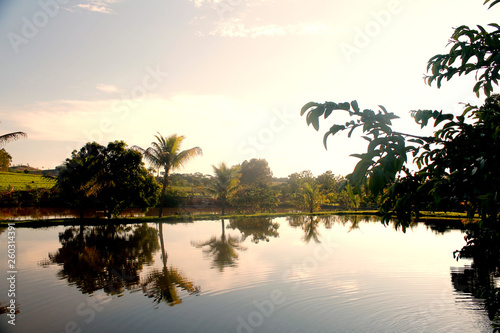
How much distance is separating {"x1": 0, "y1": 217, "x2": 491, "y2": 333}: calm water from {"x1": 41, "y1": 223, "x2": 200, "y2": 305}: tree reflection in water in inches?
1.0

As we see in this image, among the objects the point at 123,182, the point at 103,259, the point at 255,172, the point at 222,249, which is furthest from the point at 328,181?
the point at 103,259

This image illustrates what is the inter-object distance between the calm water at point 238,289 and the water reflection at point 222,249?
0.04 m

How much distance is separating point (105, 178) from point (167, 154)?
4.19 meters

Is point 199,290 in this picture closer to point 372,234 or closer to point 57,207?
point 372,234

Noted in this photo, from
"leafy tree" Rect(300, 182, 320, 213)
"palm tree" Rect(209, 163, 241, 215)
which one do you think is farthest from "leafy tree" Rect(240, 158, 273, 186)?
"palm tree" Rect(209, 163, 241, 215)

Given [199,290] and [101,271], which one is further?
[101,271]

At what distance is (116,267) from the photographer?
8344 mm

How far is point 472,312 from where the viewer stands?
5.38 m

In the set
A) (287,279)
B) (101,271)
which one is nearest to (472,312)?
(287,279)

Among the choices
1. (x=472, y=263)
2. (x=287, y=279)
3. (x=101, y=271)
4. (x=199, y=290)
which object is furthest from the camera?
(x=472, y=263)

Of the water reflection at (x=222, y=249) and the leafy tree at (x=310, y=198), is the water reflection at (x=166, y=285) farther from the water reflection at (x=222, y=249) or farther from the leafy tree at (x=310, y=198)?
the leafy tree at (x=310, y=198)

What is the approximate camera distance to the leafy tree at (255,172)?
6280 cm

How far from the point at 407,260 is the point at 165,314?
24.4ft

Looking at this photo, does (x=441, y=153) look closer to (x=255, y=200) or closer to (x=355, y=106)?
(x=355, y=106)
